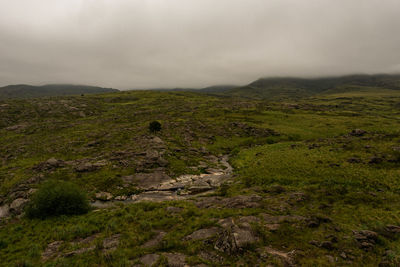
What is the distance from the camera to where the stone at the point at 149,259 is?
43.1 feet

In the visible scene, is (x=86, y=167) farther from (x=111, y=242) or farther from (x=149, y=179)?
(x=111, y=242)

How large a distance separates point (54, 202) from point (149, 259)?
56.6ft

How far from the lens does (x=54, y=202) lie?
22859 millimetres

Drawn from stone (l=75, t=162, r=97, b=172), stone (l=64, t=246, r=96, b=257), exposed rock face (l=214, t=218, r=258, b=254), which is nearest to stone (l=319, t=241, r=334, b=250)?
exposed rock face (l=214, t=218, r=258, b=254)

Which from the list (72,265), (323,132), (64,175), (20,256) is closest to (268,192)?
(72,265)

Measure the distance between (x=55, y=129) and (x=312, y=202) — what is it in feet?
293

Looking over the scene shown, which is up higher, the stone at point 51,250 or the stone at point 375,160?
the stone at point 375,160

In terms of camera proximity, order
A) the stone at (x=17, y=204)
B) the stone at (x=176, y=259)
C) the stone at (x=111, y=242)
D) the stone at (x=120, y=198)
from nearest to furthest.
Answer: the stone at (x=176, y=259) → the stone at (x=111, y=242) → the stone at (x=17, y=204) → the stone at (x=120, y=198)

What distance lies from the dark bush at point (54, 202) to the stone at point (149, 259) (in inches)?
583

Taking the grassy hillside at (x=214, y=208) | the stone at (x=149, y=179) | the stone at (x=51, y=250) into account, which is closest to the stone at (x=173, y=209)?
the grassy hillside at (x=214, y=208)

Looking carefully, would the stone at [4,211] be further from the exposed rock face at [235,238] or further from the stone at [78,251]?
the exposed rock face at [235,238]

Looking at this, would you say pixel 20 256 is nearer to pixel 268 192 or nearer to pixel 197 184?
pixel 197 184

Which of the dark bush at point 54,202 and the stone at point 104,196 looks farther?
the stone at point 104,196

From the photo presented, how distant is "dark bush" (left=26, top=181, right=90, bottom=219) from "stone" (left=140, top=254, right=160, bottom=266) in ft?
48.6
